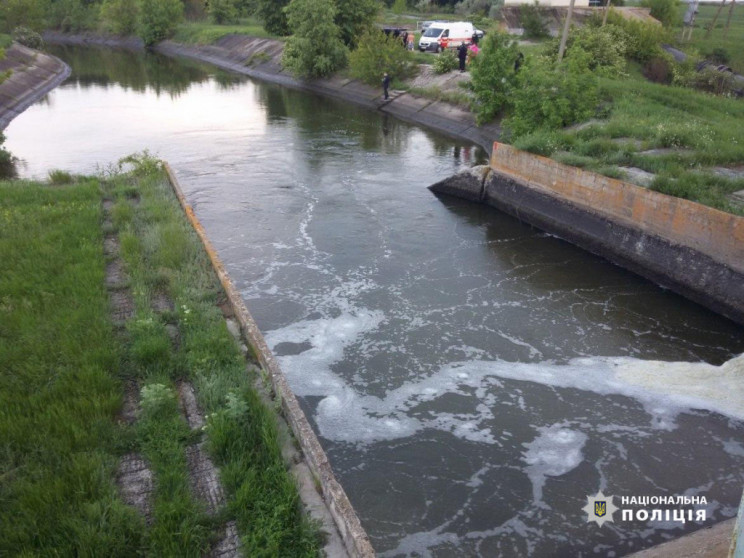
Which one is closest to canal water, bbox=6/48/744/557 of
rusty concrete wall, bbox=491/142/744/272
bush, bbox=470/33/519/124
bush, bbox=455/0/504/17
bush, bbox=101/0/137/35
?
rusty concrete wall, bbox=491/142/744/272

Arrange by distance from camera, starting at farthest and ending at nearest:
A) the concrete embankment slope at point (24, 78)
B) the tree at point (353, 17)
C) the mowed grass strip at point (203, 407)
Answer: the tree at point (353, 17)
the concrete embankment slope at point (24, 78)
the mowed grass strip at point (203, 407)

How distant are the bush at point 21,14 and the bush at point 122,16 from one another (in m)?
6.27

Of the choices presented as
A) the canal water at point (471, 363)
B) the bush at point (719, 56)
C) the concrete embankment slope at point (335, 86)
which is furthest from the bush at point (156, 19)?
the bush at point (719, 56)

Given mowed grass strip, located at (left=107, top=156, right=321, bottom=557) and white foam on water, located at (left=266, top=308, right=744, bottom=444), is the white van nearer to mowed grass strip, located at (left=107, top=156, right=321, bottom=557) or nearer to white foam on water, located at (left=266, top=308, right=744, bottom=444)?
mowed grass strip, located at (left=107, top=156, right=321, bottom=557)

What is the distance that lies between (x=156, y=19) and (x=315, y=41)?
30134mm

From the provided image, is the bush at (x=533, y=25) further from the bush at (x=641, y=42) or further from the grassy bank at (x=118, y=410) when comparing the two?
the grassy bank at (x=118, y=410)

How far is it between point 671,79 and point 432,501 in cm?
2505

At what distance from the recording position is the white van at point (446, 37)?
33.3 m

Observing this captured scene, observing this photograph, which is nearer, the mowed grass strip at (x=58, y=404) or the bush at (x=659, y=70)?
the mowed grass strip at (x=58, y=404)

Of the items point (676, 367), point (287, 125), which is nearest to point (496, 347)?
point (676, 367)

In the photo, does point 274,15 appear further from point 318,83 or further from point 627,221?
point 627,221

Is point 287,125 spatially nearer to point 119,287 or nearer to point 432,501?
point 119,287

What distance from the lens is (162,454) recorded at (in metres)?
5.20

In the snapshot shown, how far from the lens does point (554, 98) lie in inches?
664
